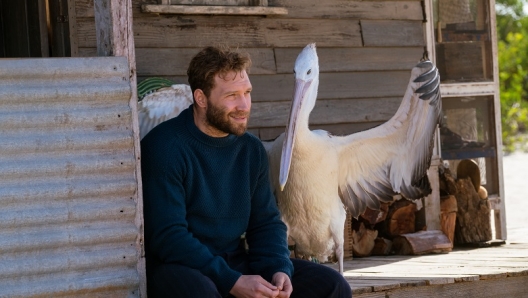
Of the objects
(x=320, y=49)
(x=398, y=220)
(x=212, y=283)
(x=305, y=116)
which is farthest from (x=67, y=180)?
(x=398, y=220)

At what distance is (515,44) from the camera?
23031mm

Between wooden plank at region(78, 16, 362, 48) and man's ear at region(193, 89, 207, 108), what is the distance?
1501mm

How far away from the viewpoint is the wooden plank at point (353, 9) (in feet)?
21.3

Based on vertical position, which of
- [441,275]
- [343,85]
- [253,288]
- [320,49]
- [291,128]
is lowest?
[441,275]

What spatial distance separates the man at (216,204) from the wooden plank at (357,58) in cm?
→ 207

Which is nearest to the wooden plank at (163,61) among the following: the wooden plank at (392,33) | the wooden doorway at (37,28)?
the wooden doorway at (37,28)

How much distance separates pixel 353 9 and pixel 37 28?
2180 mm

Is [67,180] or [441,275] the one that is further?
[441,275]

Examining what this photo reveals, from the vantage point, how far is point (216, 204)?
4281mm

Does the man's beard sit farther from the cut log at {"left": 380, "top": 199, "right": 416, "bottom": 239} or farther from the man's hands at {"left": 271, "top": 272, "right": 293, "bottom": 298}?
the cut log at {"left": 380, "top": 199, "right": 416, "bottom": 239}

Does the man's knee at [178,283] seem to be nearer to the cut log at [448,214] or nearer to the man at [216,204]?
the man at [216,204]

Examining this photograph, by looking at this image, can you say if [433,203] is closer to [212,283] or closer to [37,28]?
→ [37,28]

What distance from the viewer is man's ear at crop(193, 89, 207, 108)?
14.1 ft

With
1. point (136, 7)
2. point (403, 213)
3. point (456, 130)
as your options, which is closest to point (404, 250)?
point (403, 213)
